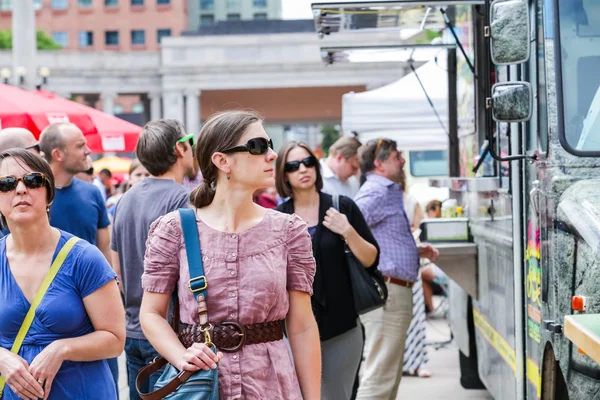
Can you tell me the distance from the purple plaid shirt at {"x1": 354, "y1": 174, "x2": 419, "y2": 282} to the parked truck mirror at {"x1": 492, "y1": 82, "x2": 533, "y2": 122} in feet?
9.45

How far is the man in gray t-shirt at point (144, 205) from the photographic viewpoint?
593 centimetres

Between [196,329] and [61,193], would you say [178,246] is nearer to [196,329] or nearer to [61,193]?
[196,329]

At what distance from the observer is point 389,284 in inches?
300

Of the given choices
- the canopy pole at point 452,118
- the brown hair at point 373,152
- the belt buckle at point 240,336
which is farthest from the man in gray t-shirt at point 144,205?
the canopy pole at point 452,118

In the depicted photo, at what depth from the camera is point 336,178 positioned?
10.6 m

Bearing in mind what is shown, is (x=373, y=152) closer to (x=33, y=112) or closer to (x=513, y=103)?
(x=513, y=103)

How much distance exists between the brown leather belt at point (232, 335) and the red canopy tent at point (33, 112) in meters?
6.31

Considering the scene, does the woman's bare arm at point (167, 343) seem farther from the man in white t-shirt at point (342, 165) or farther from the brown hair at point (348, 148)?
the brown hair at point (348, 148)

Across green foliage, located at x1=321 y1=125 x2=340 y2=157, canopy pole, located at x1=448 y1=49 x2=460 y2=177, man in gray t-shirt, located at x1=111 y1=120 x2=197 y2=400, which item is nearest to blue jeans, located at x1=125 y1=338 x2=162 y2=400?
man in gray t-shirt, located at x1=111 y1=120 x2=197 y2=400

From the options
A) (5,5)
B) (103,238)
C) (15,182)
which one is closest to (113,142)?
(103,238)

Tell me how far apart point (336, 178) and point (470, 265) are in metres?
3.16

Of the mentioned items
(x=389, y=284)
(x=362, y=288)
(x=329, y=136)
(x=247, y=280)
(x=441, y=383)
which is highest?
(x=329, y=136)

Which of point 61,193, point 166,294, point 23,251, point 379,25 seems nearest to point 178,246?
point 166,294

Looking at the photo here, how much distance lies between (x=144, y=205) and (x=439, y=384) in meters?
4.97
